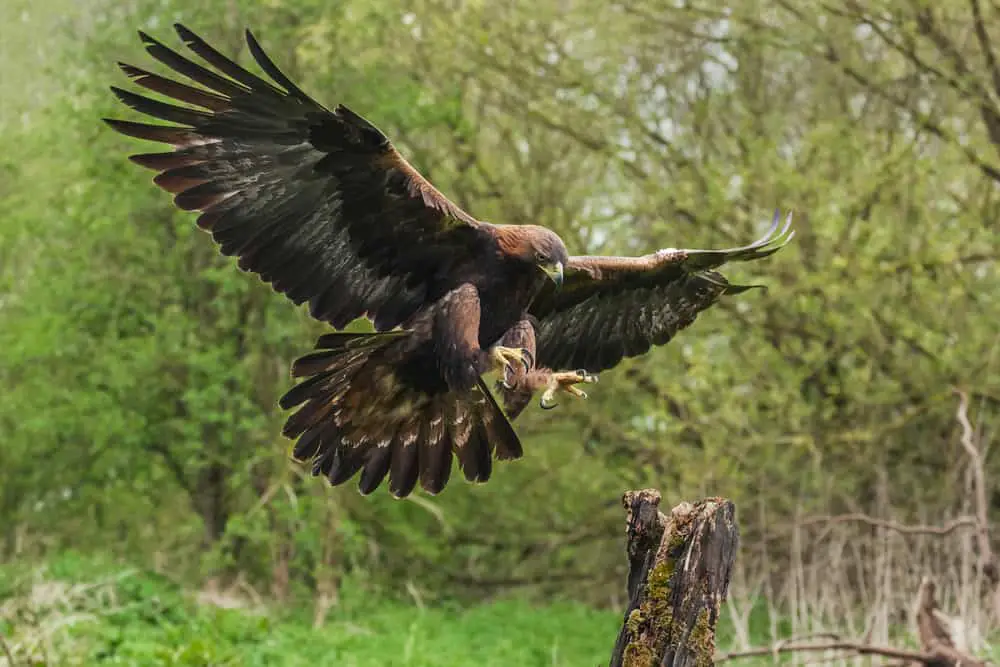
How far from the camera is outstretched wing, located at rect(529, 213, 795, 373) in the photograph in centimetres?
570

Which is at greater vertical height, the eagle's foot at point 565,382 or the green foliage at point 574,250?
the green foliage at point 574,250

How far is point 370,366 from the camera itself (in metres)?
5.05

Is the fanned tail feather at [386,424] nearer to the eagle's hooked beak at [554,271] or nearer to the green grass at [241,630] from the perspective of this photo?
the eagle's hooked beak at [554,271]

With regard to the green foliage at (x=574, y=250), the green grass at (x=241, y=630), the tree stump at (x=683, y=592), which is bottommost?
the tree stump at (x=683, y=592)

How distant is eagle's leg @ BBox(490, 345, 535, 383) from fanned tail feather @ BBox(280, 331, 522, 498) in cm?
26

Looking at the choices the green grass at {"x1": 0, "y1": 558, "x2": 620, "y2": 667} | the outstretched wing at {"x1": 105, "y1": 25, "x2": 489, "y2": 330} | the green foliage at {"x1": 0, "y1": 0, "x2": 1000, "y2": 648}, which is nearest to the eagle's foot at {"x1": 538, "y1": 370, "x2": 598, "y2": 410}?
the outstretched wing at {"x1": 105, "y1": 25, "x2": 489, "y2": 330}

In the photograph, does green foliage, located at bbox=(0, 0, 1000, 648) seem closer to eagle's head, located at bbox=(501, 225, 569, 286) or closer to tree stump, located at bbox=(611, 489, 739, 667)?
eagle's head, located at bbox=(501, 225, 569, 286)

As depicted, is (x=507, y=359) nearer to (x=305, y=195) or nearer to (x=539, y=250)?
(x=539, y=250)

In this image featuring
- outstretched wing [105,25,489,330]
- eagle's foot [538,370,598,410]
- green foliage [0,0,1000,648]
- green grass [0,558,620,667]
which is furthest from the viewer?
green foliage [0,0,1000,648]

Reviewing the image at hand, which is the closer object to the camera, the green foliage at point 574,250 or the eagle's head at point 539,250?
the eagle's head at point 539,250

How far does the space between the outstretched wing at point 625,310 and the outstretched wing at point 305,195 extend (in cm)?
84

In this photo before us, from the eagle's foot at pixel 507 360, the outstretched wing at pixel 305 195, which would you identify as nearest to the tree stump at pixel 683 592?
the eagle's foot at pixel 507 360

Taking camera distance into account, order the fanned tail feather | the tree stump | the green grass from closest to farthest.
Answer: the tree stump
the fanned tail feather
the green grass

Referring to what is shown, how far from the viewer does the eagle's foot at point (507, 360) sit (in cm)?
473
